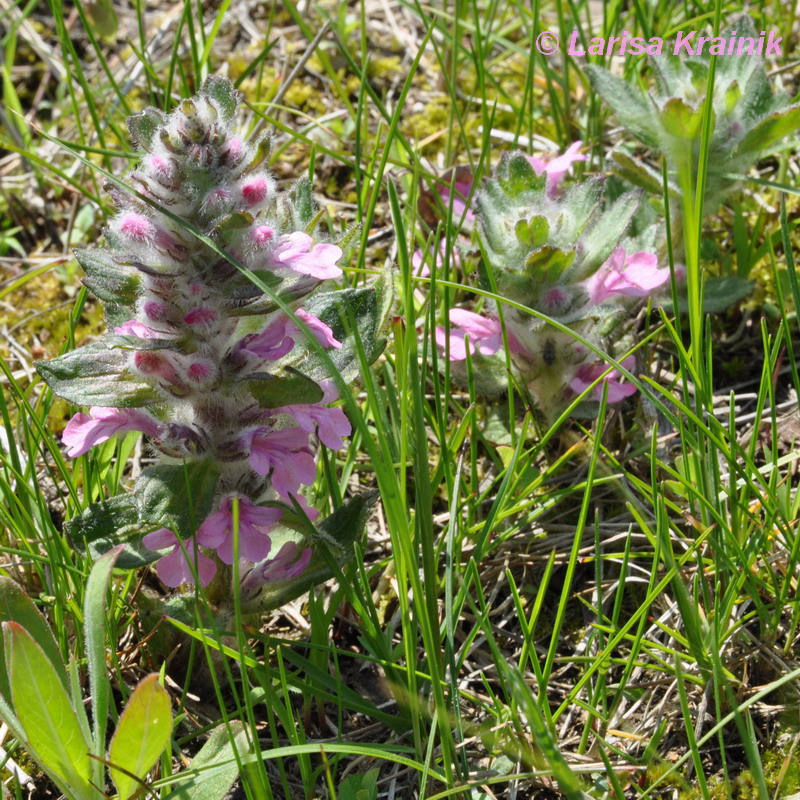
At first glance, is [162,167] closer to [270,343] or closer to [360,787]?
[270,343]

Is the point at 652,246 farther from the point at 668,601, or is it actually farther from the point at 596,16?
the point at 596,16

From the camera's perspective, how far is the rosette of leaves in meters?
2.88

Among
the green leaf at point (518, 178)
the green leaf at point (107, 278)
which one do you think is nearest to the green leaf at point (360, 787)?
the green leaf at point (107, 278)

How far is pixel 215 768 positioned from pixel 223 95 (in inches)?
54.4

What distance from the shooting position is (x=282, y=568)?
2.15 meters

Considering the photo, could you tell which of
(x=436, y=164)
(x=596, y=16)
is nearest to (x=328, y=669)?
(x=436, y=164)

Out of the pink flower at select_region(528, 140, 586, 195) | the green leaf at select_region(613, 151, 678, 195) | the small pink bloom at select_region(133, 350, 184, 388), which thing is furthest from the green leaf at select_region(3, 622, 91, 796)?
the green leaf at select_region(613, 151, 678, 195)

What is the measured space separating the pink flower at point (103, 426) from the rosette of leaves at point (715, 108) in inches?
67.9

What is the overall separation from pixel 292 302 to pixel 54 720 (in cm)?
93

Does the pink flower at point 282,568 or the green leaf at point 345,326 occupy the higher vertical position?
the green leaf at point 345,326

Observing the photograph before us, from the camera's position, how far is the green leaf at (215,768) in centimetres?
175

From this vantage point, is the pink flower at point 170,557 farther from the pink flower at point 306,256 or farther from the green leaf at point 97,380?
the pink flower at point 306,256

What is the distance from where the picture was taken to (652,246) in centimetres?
294

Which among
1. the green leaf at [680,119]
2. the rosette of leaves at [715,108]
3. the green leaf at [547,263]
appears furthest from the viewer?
the rosette of leaves at [715,108]
